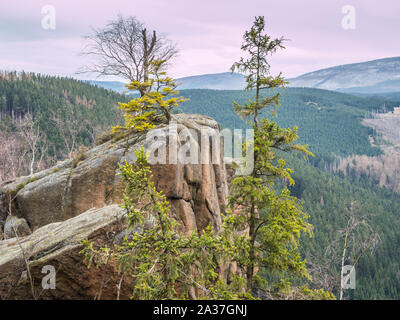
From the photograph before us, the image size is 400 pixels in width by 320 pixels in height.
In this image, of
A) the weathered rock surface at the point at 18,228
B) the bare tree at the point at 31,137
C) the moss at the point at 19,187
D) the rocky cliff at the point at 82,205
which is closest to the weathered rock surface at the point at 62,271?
the rocky cliff at the point at 82,205

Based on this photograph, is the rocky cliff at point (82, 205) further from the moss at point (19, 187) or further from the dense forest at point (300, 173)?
the dense forest at point (300, 173)

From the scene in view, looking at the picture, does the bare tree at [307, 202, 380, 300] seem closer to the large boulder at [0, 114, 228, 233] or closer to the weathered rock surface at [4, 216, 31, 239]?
the large boulder at [0, 114, 228, 233]

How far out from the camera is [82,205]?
11.3m

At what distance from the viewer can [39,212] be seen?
1183 centimetres

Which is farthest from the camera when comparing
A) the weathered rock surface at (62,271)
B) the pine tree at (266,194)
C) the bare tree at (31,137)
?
the bare tree at (31,137)

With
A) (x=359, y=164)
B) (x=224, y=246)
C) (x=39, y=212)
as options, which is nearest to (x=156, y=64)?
(x=39, y=212)

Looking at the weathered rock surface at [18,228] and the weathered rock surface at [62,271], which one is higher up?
the weathered rock surface at [62,271]

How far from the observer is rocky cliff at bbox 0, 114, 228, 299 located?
20.9ft

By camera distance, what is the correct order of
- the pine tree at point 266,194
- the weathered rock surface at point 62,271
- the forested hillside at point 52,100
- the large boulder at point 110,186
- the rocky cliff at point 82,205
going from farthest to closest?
the forested hillside at point 52,100 → the large boulder at point 110,186 → the pine tree at point 266,194 → the rocky cliff at point 82,205 → the weathered rock surface at point 62,271

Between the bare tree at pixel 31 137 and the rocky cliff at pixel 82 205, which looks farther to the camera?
the bare tree at pixel 31 137

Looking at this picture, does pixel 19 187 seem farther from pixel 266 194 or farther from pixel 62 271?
pixel 266 194

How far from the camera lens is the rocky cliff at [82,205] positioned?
636cm
